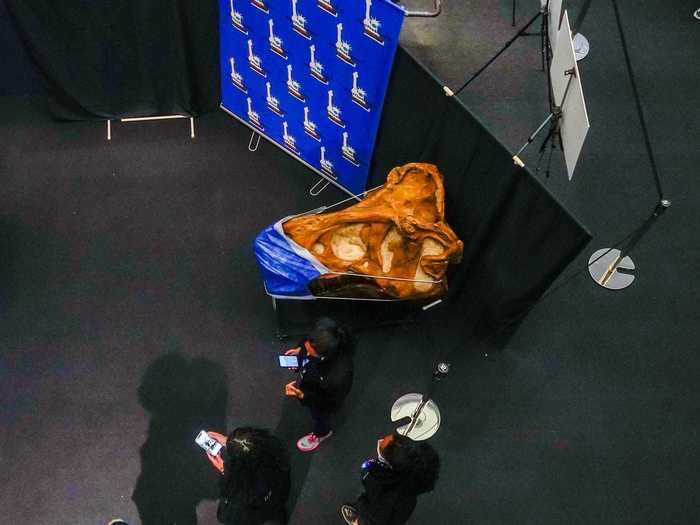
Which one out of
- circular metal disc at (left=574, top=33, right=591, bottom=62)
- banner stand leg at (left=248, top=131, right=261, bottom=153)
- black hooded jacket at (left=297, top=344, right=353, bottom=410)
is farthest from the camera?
circular metal disc at (left=574, top=33, right=591, bottom=62)

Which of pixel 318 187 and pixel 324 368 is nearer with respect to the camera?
pixel 324 368

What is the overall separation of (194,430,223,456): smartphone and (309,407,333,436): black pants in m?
0.58

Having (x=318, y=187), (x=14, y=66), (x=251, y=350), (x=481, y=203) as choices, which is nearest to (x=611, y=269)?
(x=481, y=203)

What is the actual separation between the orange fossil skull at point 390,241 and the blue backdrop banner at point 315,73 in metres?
0.64

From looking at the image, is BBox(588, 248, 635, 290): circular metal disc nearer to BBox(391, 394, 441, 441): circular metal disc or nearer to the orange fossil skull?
the orange fossil skull

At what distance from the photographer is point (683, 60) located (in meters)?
6.19

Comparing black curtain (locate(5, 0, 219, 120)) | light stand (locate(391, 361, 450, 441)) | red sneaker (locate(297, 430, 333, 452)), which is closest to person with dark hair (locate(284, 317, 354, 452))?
Result: red sneaker (locate(297, 430, 333, 452))

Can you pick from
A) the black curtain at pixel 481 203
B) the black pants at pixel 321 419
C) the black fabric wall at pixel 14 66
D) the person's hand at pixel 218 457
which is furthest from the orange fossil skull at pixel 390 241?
the black fabric wall at pixel 14 66

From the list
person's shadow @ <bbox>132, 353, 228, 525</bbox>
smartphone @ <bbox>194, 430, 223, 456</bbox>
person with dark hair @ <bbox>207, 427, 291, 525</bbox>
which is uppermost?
person with dark hair @ <bbox>207, 427, 291, 525</bbox>

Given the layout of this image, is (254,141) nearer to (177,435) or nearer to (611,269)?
(177,435)

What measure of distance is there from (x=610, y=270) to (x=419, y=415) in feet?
6.34

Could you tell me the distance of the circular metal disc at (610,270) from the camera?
15.6ft

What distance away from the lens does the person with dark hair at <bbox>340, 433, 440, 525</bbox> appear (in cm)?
286

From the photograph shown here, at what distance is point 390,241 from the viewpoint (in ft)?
13.8
